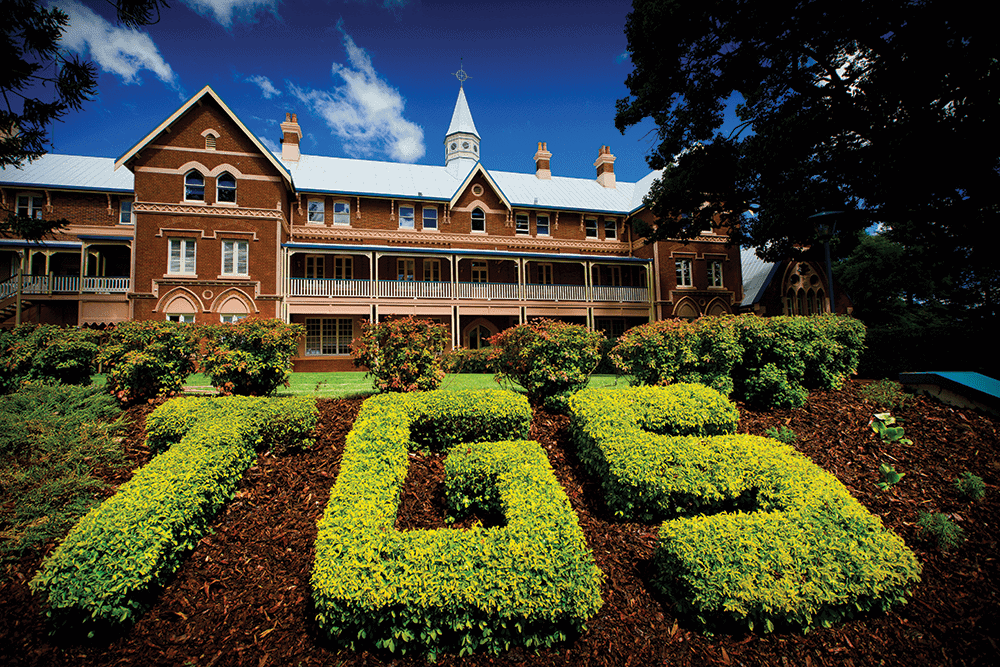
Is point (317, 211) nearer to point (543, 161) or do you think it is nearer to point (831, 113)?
point (543, 161)

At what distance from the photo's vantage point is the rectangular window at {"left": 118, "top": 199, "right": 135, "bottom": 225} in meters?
25.5

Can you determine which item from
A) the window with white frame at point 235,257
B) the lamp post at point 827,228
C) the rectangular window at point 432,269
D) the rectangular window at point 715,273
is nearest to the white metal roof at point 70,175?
the window with white frame at point 235,257

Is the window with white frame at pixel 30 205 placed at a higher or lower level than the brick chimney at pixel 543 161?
lower

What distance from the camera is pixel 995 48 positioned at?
449 inches

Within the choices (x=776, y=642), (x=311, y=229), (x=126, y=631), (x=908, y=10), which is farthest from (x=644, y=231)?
(x=126, y=631)

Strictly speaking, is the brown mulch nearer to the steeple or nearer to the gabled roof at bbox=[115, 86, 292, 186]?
the gabled roof at bbox=[115, 86, 292, 186]

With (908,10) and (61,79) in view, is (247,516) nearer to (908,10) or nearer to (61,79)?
(61,79)

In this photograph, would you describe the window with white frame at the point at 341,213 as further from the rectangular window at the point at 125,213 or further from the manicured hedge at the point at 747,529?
the manicured hedge at the point at 747,529

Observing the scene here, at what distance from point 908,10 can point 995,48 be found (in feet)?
7.43

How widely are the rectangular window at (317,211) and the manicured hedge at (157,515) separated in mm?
20550

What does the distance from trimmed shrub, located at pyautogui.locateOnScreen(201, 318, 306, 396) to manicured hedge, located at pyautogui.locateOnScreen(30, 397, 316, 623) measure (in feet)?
4.81

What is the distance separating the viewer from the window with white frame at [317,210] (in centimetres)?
2556

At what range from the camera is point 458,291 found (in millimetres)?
24562

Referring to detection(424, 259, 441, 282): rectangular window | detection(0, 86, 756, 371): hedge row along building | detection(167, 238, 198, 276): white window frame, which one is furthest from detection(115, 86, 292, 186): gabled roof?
detection(424, 259, 441, 282): rectangular window
